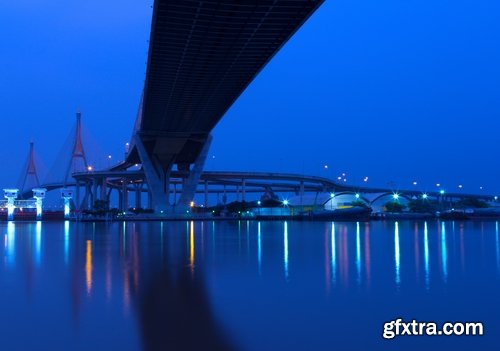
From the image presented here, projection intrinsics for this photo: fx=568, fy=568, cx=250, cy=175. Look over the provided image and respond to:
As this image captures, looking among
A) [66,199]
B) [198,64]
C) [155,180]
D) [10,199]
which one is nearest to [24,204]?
[10,199]

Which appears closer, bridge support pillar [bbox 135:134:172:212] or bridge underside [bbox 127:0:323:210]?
bridge underside [bbox 127:0:323:210]

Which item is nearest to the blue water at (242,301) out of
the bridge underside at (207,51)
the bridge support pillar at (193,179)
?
the bridge underside at (207,51)

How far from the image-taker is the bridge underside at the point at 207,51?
2766cm

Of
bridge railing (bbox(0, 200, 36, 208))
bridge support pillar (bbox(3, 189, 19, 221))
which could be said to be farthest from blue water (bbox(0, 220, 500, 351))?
bridge railing (bbox(0, 200, 36, 208))

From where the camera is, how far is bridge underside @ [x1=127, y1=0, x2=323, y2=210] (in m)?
27.7

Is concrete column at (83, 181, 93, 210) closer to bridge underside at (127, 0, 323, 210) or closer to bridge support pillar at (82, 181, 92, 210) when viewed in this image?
bridge support pillar at (82, 181, 92, 210)

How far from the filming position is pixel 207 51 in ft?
115

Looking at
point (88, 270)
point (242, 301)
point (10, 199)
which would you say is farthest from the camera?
point (10, 199)

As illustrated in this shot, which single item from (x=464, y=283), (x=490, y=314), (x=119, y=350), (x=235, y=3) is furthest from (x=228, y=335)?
(x=235, y=3)

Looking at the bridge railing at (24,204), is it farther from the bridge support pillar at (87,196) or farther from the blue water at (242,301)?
the blue water at (242,301)

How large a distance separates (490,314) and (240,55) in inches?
1153

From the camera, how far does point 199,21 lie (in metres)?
29.7

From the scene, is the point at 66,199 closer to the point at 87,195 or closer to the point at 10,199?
the point at 10,199

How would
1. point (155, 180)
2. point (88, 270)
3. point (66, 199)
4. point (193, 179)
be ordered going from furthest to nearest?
point (66, 199) < point (193, 179) < point (155, 180) < point (88, 270)
